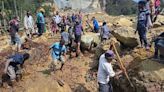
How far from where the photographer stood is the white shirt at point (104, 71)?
974 cm

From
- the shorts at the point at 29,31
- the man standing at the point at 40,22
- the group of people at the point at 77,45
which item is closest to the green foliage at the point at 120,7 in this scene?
the group of people at the point at 77,45

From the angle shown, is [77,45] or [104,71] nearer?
[104,71]

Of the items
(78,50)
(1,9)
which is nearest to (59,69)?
(78,50)

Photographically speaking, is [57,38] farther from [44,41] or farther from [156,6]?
[156,6]

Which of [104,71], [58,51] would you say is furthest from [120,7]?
[104,71]

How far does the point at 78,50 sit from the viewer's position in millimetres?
16953

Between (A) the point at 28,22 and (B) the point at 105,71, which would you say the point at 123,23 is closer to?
(A) the point at 28,22

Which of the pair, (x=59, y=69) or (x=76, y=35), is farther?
(x=76, y=35)

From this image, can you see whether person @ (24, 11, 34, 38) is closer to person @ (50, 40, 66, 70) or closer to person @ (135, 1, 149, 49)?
person @ (50, 40, 66, 70)

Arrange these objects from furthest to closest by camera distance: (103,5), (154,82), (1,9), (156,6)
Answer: (103,5) → (1,9) → (156,6) → (154,82)

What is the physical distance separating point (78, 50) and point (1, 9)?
82.2ft

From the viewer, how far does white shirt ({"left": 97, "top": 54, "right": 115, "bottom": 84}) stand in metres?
9.74

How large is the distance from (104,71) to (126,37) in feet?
16.9

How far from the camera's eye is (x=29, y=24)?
20547 millimetres
